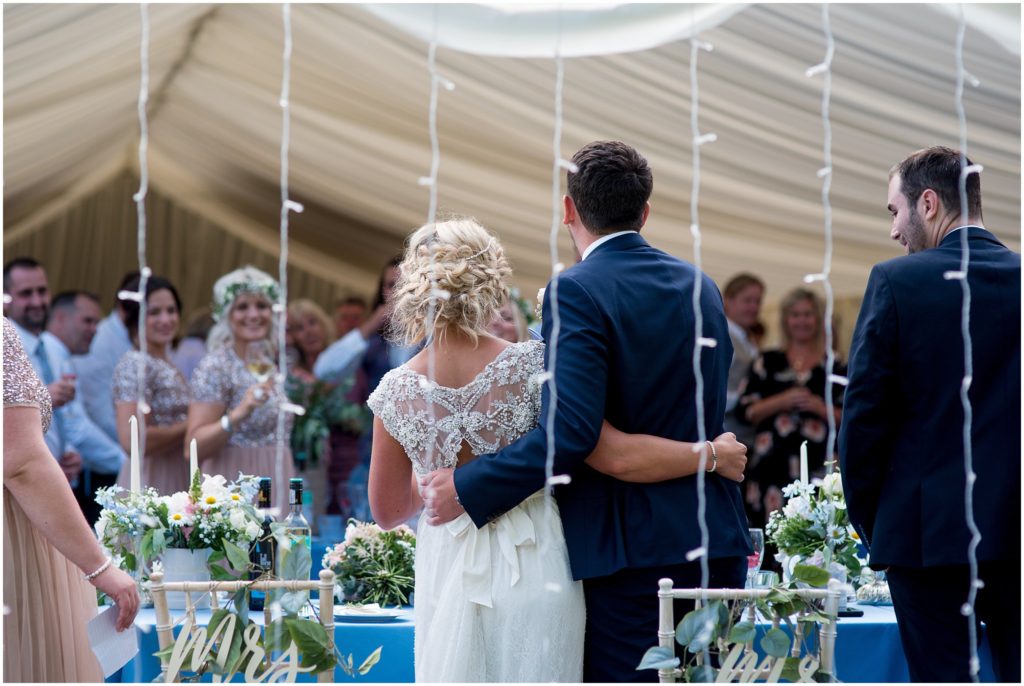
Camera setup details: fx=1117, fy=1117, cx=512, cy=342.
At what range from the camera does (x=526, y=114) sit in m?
5.02

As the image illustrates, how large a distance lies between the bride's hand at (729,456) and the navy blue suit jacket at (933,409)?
Answer: 194 mm

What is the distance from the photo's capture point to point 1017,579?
206 centimetres

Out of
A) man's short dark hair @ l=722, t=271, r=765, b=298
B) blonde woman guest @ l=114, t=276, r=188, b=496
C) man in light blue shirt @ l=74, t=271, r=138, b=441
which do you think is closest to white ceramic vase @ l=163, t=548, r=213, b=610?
blonde woman guest @ l=114, t=276, r=188, b=496

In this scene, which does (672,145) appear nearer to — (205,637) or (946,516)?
(946,516)

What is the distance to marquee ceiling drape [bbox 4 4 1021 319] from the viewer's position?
13.1 ft

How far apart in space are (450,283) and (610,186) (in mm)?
372

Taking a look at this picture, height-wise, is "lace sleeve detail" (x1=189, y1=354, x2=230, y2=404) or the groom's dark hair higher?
the groom's dark hair

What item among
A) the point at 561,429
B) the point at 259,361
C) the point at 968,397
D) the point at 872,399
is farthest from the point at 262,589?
the point at 259,361

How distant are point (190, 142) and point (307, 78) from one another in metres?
2.13

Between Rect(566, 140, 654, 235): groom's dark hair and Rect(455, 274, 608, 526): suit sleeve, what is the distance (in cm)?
20

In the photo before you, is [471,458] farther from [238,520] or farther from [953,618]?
[953,618]

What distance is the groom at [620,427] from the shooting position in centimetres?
209

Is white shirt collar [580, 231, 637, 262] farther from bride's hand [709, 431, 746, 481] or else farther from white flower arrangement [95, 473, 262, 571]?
white flower arrangement [95, 473, 262, 571]

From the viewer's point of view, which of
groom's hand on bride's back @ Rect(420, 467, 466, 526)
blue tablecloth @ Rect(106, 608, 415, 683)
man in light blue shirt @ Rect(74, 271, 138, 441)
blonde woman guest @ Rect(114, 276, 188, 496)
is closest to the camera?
groom's hand on bride's back @ Rect(420, 467, 466, 526)
